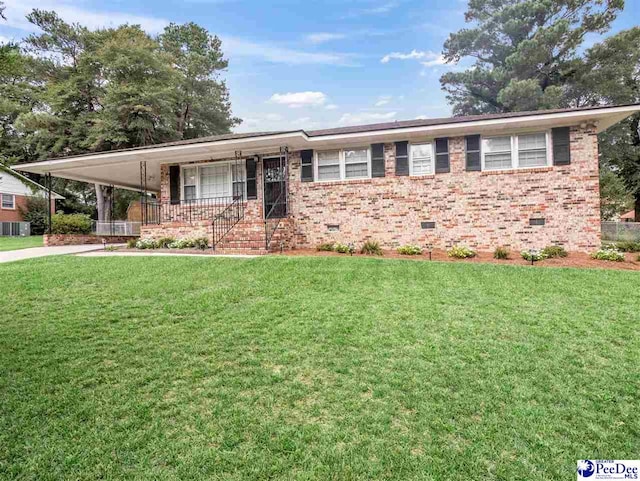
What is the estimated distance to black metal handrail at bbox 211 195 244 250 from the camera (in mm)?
10945

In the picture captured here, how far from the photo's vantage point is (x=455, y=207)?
34.1 feet

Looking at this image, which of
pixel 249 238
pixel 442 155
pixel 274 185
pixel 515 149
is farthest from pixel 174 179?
pixel 515 149

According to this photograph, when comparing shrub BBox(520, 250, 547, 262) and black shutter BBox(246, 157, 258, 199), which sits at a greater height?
black shutter BBox(246, 157, 258, 199)

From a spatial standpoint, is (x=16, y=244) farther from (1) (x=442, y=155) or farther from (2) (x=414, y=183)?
(1) (x=442, y=155)

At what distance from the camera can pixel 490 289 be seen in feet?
18.6

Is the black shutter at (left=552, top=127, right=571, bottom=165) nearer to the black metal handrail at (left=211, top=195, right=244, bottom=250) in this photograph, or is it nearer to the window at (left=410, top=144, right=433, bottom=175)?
the window at (left=410, top=144, right=433, bottom=175)

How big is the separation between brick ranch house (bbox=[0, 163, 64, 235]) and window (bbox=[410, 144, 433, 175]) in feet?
81.5

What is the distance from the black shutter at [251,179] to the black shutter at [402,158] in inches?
187

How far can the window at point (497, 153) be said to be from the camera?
1016 cm

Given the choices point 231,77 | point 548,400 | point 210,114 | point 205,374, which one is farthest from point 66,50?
point 548,400

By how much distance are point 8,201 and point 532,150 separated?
30.8 m

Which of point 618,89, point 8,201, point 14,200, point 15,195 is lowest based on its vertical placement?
point 8,201

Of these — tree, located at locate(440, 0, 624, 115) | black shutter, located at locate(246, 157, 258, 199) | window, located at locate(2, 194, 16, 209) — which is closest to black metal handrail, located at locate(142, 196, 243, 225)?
black shutter, located at locate(246, 157, 258, 199)

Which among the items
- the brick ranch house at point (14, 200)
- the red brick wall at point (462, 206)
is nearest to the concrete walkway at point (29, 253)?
the red brick wall at point (462, 206)
